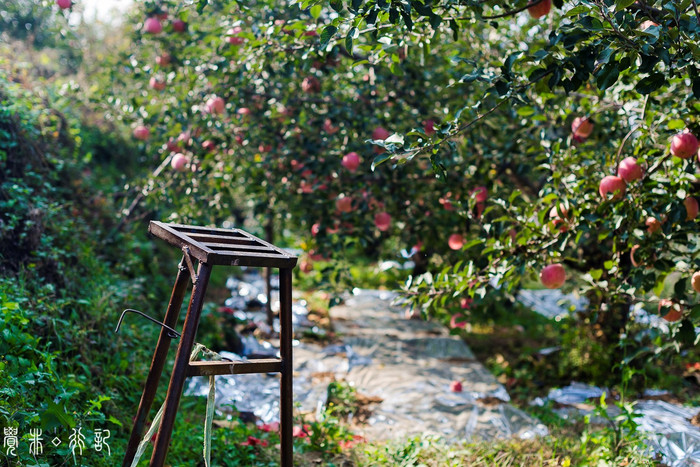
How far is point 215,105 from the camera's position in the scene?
3869 millimetres

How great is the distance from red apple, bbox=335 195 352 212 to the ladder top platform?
1.49 m

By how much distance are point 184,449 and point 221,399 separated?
0.79 m

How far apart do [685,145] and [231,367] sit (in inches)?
78.1

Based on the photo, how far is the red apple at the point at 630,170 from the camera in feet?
8.57

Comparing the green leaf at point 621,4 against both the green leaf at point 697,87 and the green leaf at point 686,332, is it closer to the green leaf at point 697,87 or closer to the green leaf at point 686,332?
the green leaf at point 697,87

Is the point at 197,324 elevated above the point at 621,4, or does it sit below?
below

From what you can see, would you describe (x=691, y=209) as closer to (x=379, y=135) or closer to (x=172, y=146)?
(x=379, y=135)

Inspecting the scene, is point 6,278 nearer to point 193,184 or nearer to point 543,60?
point 193,184

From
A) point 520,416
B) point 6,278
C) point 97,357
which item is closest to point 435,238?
point 520,416

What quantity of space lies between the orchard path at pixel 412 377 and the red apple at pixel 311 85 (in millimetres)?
2054

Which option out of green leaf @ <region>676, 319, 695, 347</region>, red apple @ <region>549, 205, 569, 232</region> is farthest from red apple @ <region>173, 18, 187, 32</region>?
green leaf @ <region>676, 319, 695, 347</region>

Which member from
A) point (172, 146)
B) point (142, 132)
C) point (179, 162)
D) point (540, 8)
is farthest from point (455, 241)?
point (142, 132)

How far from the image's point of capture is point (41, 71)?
6793 mm

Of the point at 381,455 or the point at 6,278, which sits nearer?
the point at 381,455
